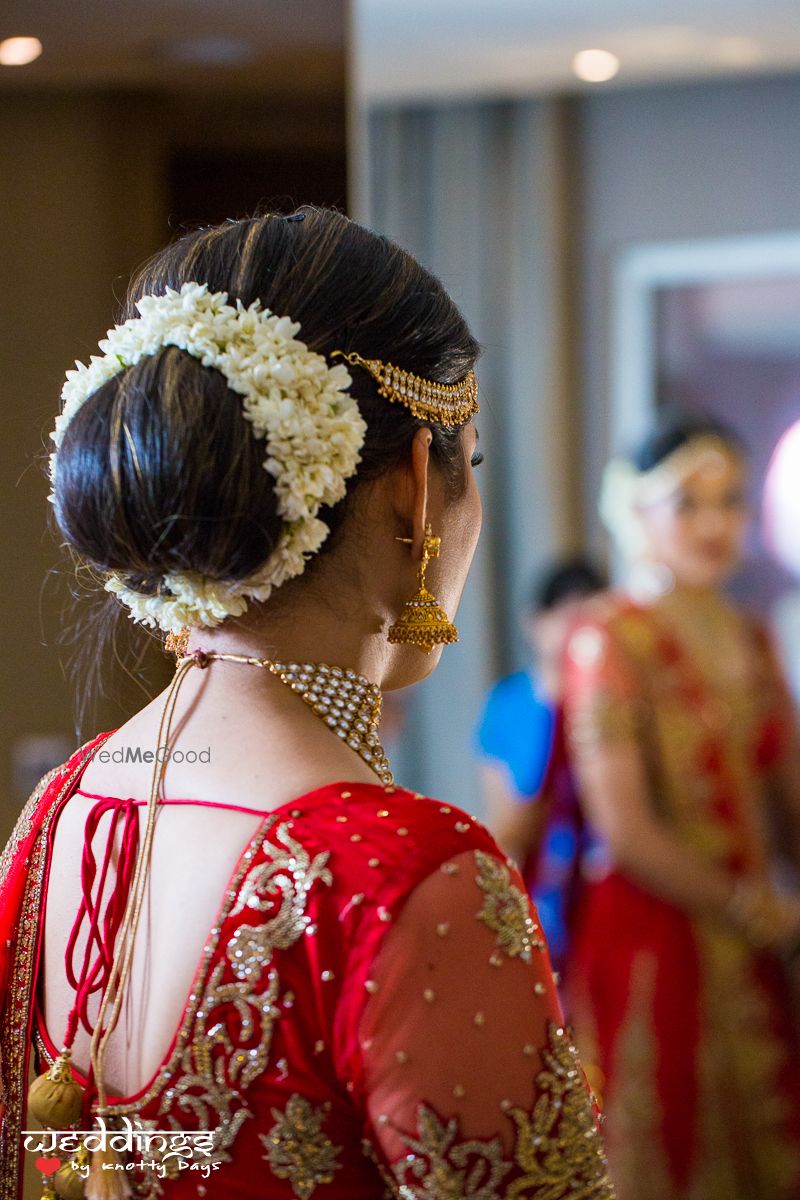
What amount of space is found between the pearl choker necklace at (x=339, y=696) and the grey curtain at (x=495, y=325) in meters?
3.08

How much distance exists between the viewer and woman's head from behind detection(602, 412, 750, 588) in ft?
8.68

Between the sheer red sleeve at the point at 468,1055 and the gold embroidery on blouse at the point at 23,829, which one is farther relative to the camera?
the gold embroidery on blouse at the point at 23,829

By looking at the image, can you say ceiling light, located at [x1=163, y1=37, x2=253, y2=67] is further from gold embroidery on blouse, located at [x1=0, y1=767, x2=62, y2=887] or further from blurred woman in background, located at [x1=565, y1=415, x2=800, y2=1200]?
blurred woman in background, located at [x1=565, y1=415, x2=800, y2=1200]

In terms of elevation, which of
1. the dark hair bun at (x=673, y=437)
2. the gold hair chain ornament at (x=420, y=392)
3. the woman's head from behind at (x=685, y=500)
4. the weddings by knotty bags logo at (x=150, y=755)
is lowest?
the weddings by knotty bags logo at (x=150, y=755)

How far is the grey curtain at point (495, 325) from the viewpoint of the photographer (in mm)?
4008

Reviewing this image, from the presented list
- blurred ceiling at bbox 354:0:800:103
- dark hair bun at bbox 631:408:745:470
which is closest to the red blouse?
dark hair bun at bbox 631:408:745:470

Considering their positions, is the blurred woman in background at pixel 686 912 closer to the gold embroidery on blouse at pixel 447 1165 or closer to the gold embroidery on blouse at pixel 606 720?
the gold embroidery on blouse at pixel 606 720

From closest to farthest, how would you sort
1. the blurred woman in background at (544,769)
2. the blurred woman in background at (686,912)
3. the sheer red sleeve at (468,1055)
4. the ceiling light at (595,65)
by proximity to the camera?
the sheer red sleeve at (468,1055) → the blurred woman in background at (686,912) → the blurred woman in background at (544,769) → the ceiling light at (595,65)

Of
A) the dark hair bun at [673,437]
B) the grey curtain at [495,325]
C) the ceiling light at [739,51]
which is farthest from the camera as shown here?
the grey curtain at [495,325]

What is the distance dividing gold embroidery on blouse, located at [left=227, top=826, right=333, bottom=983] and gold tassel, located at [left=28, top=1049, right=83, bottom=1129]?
16cm

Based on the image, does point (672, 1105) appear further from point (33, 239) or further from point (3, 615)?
point (33, 239)

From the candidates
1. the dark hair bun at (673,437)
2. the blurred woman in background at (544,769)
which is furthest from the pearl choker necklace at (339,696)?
the dark hair bun at (673,437)

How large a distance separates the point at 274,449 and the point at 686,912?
73.3 inches

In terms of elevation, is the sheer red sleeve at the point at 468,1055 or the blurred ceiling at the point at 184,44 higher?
the blurred ceiling at the point at 184,44
